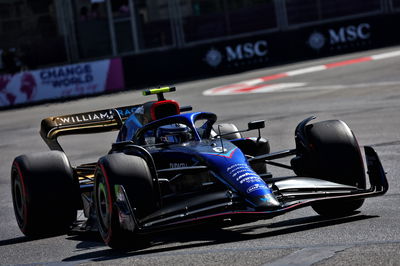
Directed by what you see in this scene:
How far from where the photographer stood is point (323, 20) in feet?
100.0

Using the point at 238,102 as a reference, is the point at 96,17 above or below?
above

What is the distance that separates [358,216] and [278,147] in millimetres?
6300

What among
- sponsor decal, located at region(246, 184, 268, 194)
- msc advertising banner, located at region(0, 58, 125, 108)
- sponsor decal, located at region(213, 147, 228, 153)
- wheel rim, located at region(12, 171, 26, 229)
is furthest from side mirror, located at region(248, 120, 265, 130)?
msc advertising banner, located at region(0, 58, 125, 108)

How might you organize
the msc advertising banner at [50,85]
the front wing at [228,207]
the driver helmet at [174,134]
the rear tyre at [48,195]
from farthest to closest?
1. the msc advertising banner at [50,85]
2. the driver helmet at [174,134]
3. the rear tyre at [48,195]
4. the front wing at [228,207]

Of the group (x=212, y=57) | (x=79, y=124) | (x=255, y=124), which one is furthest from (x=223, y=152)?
(x=212, y=57)

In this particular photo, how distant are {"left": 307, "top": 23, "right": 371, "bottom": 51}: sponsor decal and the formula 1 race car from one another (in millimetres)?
20065

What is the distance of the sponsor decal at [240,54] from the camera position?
96.5ft

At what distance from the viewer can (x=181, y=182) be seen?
8648mm

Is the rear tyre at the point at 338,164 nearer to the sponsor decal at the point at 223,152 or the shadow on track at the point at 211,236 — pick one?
the shadow on track at the point at 211,236

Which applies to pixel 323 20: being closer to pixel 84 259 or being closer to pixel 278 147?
pixel 278 147

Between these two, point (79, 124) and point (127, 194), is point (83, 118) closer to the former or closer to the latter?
point (79, 124)

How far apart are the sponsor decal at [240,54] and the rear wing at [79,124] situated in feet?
60.4

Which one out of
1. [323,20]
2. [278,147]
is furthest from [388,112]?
[323,20]

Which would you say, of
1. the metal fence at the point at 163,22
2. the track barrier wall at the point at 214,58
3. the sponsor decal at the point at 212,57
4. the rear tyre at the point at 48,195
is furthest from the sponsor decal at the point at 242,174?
the metal fence at the point at 163,22
